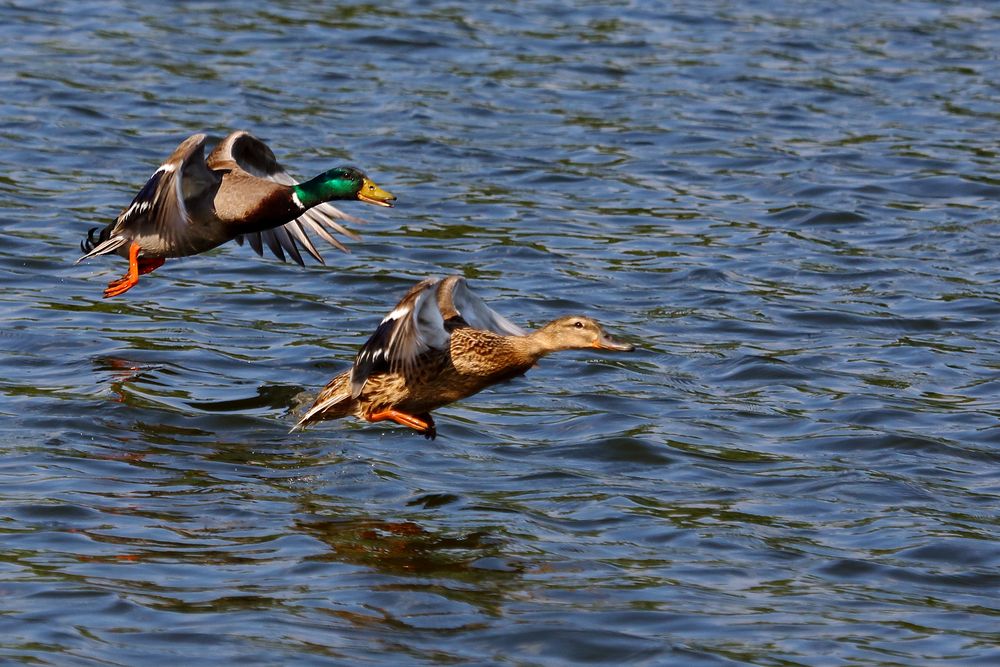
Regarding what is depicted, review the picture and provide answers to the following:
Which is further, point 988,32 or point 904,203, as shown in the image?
point 988,32

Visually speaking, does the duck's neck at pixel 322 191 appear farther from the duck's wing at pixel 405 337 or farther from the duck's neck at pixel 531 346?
the duck's neck at pixel 531 346

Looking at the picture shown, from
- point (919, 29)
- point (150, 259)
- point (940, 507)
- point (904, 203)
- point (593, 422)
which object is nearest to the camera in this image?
point (940, 507)

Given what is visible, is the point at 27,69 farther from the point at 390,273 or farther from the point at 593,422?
the point at 593,422

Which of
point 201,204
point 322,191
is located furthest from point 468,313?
point 201,204

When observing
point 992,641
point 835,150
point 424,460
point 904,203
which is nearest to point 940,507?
point 992,641

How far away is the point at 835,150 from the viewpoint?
15.0m

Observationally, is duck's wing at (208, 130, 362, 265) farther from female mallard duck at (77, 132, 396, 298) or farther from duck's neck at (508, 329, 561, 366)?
duck's neck at (508, 329, 561, 366)

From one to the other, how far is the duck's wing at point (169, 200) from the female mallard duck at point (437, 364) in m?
1.85

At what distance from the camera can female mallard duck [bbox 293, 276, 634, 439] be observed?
8.41 m

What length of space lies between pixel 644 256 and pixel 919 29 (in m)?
7.44

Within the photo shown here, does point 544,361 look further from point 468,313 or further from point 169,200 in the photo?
point 169,200

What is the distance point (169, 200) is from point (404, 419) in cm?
233

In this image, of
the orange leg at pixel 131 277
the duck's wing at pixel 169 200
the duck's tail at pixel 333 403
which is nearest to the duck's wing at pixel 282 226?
the duck's wing at pixel 169 200

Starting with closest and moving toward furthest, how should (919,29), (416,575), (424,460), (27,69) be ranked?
1. (416,575)
2. (424,460)
3. (27,69)
4. (919,29)
